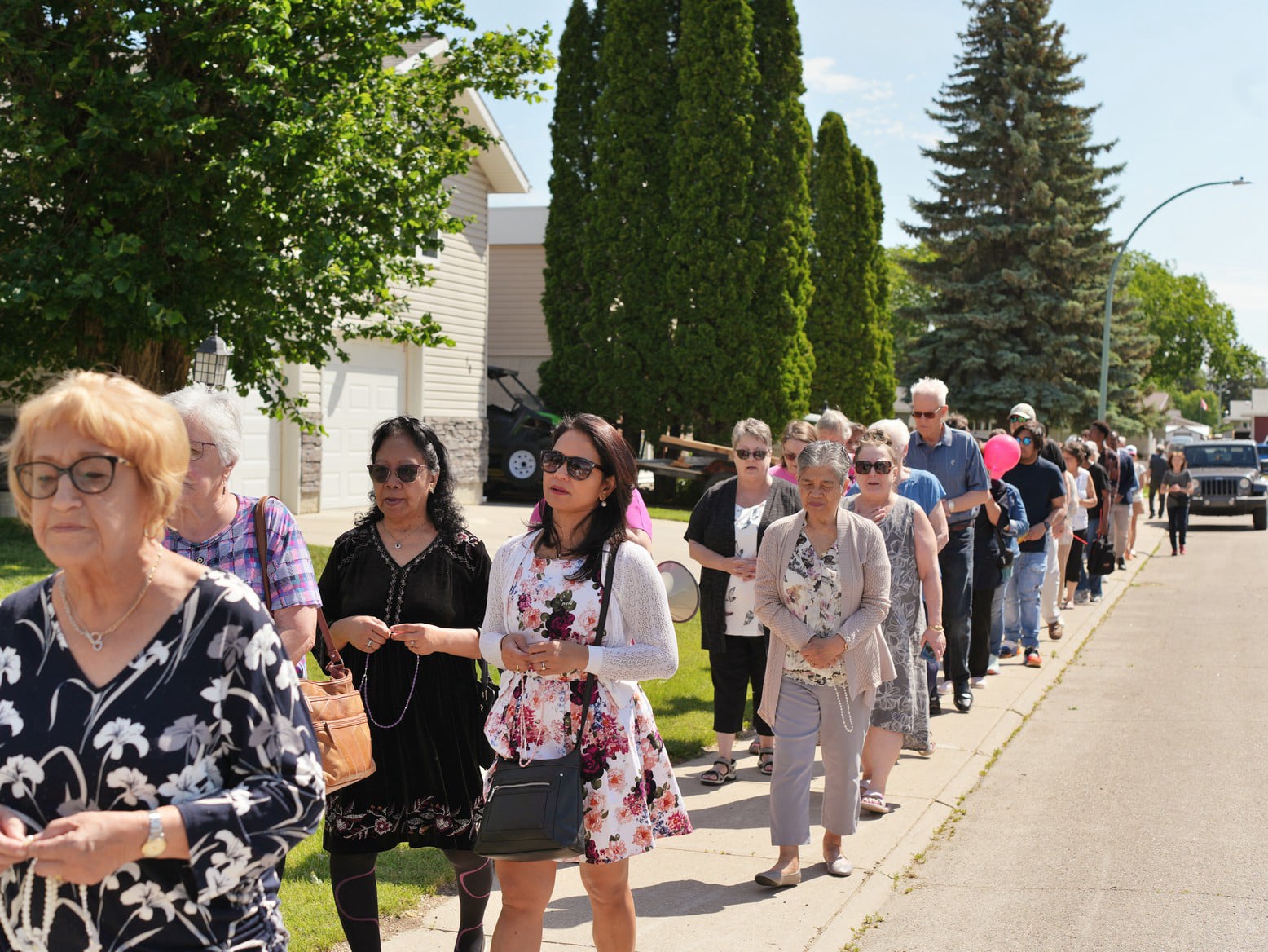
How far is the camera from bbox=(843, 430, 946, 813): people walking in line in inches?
250

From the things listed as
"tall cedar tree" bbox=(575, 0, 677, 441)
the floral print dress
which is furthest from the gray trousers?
"tall cedar tree" bbox=(575, 0, 677, 441)

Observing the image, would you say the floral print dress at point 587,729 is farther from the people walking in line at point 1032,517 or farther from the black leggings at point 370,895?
the people walking in line at point 1032,517

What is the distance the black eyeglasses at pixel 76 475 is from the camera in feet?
7.16

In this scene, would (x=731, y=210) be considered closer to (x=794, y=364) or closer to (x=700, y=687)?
(x=794, y=364)

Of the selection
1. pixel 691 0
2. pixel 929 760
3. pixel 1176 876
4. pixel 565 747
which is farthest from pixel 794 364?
pixel 565 747

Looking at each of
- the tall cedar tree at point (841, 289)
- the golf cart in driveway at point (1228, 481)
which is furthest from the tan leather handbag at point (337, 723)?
the tall cedar tree at point (841, 289)

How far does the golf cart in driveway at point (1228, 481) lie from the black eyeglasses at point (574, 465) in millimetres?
28593

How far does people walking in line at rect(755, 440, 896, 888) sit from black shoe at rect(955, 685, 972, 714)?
12.4 feet

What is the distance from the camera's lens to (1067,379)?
3912 cm

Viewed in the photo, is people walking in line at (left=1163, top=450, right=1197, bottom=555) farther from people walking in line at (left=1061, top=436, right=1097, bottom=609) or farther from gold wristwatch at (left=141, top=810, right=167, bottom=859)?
gold wristwatch at (left=141, top=810, right=167, bottom=859)

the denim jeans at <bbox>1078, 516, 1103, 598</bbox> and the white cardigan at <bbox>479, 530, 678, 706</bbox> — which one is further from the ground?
the white cardigan at <bbox>479, 530, 678, 706</bbox>

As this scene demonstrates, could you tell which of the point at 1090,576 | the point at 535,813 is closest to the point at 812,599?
the point at 535,813

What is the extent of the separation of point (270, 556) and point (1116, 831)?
4696 millimetres

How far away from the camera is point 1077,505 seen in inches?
553
